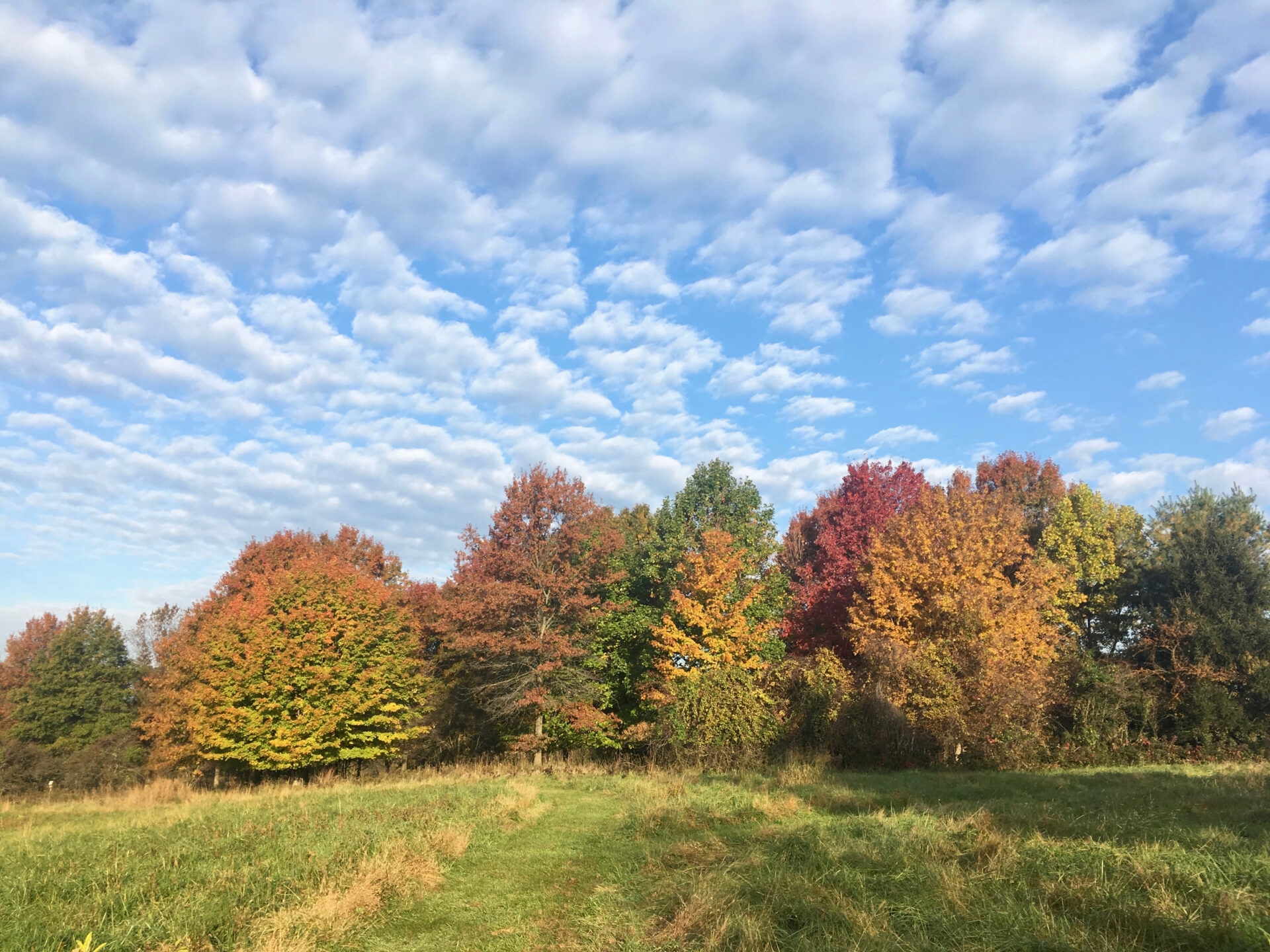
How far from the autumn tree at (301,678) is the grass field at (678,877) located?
45.7 feet

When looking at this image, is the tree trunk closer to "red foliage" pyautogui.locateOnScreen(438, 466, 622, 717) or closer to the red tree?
"red foliage" pyautogui.locateOnScreen(438, 466, 622, 717)

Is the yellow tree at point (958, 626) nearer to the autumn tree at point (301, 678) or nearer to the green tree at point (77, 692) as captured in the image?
the autumn tree at point (301, 678)

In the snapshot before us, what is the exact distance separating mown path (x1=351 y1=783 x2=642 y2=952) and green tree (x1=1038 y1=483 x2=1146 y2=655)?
32.8 metres

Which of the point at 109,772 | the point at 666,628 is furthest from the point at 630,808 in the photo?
the point at 109,772

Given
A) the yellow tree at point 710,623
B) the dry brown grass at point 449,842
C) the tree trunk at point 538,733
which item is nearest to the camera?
the dry brown grass at point 449,842

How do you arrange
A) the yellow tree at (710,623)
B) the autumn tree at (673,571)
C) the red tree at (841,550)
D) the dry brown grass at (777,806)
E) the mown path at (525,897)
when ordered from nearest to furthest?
the mown path at (525,897)
the dry brown grass at (777,806)
the yellow tree at (710,623)
the autumn tree at (673,571)
the red tree at (841,550)

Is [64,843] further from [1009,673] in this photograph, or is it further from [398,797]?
[1009,673]

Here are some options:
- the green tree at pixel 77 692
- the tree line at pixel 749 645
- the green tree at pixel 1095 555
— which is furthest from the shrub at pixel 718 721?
the green tree at pixel 77 692

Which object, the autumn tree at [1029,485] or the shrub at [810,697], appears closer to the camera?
the shrub at [810,697]

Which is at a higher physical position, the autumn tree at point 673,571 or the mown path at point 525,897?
the autumn tree at point 673,571

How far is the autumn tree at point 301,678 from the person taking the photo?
28172 millimetres

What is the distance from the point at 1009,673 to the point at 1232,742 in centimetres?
1137

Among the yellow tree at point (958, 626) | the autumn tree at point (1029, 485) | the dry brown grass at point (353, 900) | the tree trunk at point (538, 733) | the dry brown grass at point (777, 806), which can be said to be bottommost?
the tree trunk at point (538, 733)

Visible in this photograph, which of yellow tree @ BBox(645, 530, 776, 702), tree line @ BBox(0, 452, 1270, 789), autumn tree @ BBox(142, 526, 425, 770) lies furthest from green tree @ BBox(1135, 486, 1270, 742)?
autumn tree @ BBox(142, 526, 425, 770)
